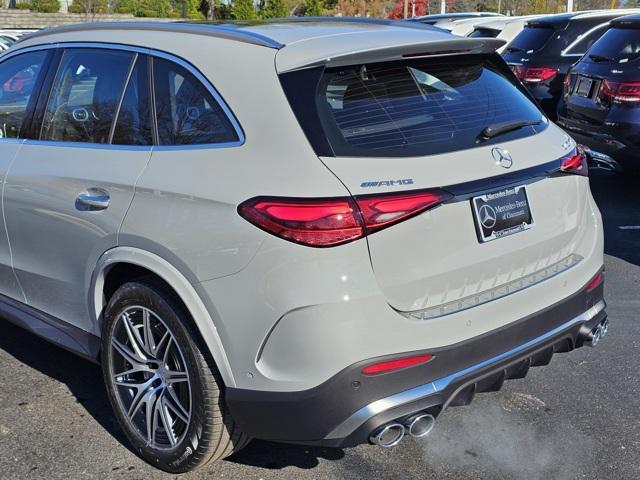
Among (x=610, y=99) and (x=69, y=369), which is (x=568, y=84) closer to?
(x=610, y=99)

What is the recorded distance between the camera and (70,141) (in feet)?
11.8

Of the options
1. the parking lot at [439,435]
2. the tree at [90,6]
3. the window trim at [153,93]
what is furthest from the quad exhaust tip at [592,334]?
the tree at [90,6]

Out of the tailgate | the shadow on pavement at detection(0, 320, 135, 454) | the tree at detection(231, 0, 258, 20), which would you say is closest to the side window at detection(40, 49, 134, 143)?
the tailgate

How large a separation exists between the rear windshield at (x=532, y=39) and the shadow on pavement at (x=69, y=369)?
322 inches

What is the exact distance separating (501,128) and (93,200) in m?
1.68

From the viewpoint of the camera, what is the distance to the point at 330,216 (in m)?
2.59

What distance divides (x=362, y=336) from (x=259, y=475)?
98 cm

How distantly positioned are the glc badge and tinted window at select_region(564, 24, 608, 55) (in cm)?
812

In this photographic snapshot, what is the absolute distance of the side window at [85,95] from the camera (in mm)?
3447

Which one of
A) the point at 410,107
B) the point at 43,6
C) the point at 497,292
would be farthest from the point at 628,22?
the point at 43,6

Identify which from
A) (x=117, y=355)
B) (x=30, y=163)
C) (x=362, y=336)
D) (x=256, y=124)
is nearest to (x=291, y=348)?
(x=362, y=336)

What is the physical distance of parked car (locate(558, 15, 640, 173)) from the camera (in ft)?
22.8

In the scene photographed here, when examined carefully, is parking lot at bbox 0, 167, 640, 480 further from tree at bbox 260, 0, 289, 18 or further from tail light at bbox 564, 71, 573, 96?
tree at bbox 260, 0, 289, 18

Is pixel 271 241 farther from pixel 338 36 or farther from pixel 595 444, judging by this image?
pixel 595 444
